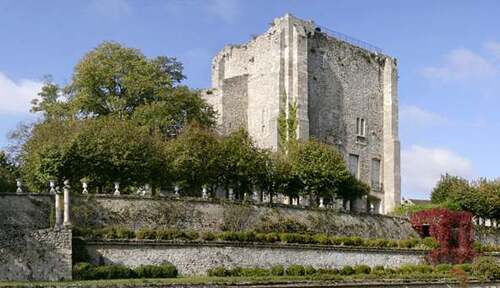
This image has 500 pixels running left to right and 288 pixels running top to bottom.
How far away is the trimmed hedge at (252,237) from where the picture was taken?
117 feet

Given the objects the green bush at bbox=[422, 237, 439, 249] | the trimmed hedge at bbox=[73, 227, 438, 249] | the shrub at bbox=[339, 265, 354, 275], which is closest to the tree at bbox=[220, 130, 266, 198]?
the trimmed hedge at bbox=[73, 227, 438, 249]

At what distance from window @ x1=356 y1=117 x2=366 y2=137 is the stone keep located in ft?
0.21

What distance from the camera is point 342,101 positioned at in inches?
2525

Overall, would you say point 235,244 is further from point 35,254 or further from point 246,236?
point 35,254

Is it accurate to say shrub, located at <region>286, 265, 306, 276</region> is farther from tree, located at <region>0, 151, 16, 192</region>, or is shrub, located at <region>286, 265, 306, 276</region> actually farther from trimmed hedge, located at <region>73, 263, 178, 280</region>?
tree, located at <region>0, 151, 16, 192</region>

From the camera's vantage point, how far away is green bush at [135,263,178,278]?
3450 cm

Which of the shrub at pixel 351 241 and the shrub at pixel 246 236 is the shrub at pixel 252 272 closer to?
the shrub at pixel 246 236

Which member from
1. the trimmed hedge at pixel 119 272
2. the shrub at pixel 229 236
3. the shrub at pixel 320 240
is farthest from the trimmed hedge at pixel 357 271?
the trimmed hedge at pixel 119 272

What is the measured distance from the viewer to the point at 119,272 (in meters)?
33.9

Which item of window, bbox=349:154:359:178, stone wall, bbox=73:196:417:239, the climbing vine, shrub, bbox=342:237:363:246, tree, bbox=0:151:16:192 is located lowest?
shrub, bbox=342:237:363:246

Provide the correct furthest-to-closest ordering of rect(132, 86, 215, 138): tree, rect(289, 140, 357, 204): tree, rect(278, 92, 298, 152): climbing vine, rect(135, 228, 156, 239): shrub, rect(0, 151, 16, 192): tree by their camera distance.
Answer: rect(278, 92, 298, 152): climbing vine
rect(132, 86, 215, 138): tree
rect(289, 140, 357, 204): tree
rect(0, 151, 16, 192): tree
rect(135, 228, 156, 239): shrub

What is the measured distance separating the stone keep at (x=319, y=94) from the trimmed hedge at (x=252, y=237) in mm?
14057

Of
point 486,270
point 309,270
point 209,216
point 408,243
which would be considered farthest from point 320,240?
point 486,270

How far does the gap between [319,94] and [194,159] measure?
18935 millimetres
